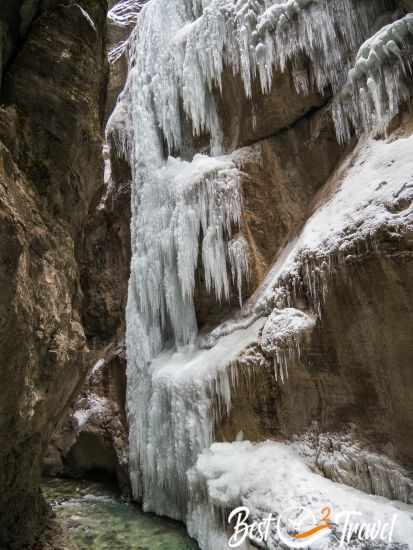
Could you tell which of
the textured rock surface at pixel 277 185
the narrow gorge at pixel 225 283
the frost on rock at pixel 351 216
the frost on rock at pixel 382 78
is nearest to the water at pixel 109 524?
the narrow gorge at pixel 225 283

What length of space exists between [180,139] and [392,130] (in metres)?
5.24

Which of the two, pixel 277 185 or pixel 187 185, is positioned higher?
pixel 187 185

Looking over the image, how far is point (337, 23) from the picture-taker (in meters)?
6.62

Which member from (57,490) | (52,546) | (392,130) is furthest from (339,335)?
(57,490)

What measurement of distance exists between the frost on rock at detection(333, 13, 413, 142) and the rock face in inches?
146

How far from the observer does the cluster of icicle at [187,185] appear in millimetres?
6570

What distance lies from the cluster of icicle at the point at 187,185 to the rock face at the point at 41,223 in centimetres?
246

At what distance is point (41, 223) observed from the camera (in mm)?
3986

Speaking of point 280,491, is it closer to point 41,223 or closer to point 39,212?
point 41,223

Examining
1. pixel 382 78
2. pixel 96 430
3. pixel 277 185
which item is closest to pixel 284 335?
pixel 277 185

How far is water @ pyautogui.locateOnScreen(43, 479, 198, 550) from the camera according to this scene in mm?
5699

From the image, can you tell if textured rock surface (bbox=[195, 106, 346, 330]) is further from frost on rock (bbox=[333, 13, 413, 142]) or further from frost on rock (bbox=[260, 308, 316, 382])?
frost on rock (bbox=[260, 308, 316, 382])

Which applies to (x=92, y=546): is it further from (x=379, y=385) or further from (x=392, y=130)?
(x=392, y=130)

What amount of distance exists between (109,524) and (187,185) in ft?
20.2
